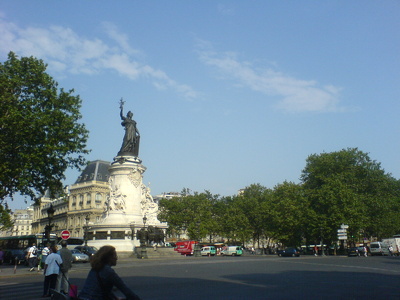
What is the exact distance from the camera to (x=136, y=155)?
51156 mm

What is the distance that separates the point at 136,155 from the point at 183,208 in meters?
40.4

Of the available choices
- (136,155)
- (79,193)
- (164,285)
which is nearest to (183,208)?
(79,193)

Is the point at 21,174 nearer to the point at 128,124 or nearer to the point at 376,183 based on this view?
the point at 128,124

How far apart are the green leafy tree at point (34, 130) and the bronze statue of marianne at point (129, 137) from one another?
14.7m

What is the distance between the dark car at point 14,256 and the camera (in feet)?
129

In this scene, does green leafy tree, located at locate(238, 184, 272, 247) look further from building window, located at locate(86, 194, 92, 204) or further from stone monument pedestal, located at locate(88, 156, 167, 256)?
building window, located at locate(86, 194, 92, 204)

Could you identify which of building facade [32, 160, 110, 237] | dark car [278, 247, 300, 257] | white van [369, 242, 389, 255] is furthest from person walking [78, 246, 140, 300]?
building facade [32, 160, 110, 237]

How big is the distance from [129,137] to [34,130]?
22.4m

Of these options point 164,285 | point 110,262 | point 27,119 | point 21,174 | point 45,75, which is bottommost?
point 164,285

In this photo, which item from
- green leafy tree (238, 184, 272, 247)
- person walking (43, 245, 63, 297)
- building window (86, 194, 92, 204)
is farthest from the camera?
building window (86, 194, 92, 204)

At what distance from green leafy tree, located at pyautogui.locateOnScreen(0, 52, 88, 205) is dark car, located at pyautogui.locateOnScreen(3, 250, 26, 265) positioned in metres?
9.56

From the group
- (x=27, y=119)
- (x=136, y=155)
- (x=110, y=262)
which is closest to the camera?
(x=110, y=262)

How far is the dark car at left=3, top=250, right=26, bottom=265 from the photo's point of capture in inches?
1548

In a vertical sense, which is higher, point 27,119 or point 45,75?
point 45,75
